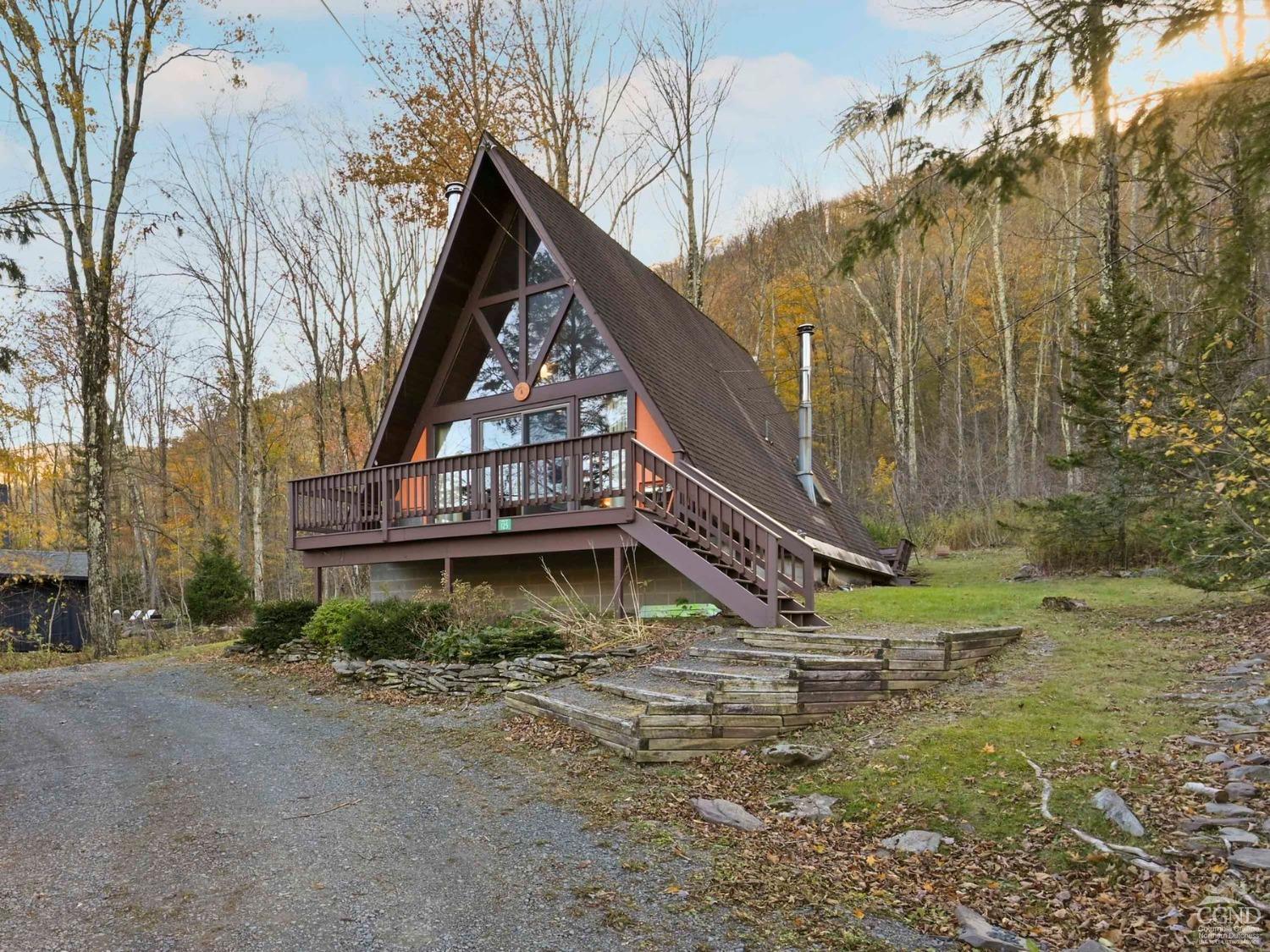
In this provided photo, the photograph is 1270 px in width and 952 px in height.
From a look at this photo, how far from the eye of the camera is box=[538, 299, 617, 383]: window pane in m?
11.9

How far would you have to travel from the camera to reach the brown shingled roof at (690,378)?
36.6 ft

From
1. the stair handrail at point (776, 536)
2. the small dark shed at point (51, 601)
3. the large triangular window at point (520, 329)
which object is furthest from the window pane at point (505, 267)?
the small dark shed at point (51, 601)

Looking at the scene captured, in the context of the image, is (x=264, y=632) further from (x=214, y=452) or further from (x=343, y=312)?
(x=214, y=452)

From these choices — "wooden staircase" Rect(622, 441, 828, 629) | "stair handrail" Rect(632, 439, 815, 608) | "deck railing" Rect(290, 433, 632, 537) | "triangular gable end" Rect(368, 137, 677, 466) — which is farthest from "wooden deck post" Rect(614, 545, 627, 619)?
"triangular gable end" Rect(368, 137, 677, 466)

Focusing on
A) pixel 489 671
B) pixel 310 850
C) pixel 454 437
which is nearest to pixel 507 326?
pixel 454 437

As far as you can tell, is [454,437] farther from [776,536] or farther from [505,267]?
[776,536]

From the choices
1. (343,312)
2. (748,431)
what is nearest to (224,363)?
(343,312)

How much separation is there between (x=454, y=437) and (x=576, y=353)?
3.02m

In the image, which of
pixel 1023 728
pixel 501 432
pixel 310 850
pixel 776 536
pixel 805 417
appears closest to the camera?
pixel 310 850

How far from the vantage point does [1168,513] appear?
30.8 ft

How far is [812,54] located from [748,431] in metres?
7.19

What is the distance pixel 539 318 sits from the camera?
12.7 metres

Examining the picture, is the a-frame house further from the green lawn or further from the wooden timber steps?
the green lawn

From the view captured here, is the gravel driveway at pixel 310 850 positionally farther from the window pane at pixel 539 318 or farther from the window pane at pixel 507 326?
the window pane at pixel 507 326
